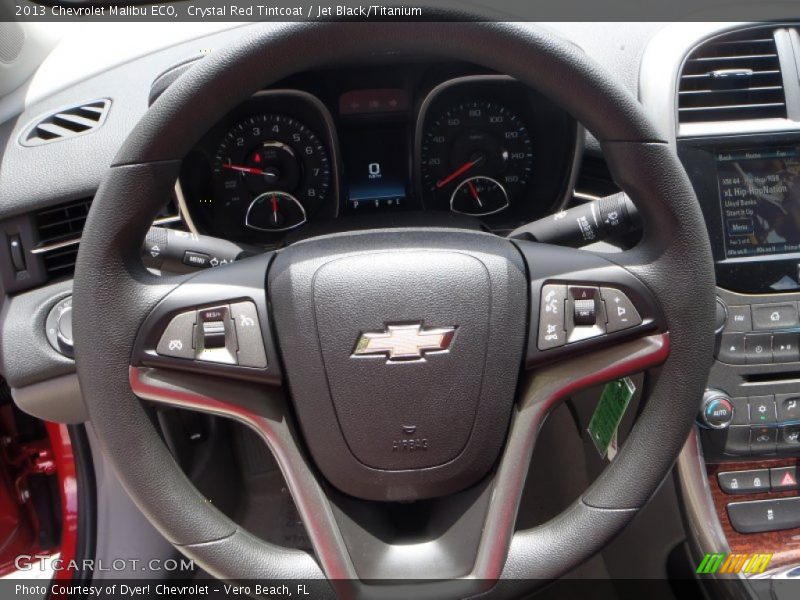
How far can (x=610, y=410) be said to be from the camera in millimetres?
1186

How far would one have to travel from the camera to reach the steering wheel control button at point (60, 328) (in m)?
1.29

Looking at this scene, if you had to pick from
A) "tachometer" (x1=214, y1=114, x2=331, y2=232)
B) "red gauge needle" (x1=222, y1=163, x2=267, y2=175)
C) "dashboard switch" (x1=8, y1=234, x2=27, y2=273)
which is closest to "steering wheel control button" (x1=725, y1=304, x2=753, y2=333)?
"tachometer" (x1=214, y1=114, x2=331, y2=232)

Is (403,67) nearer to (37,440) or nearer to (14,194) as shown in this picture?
(14,194)

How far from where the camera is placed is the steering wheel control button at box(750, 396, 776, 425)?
56.5 inches

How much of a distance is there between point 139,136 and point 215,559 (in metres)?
0.54

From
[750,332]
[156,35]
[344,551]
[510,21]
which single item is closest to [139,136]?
[510,21]

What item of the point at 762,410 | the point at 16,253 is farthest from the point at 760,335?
the point at 16,253

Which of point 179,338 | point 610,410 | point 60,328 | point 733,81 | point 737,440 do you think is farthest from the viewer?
point 733,81

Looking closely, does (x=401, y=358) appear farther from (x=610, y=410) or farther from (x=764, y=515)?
(x=764, y=515)

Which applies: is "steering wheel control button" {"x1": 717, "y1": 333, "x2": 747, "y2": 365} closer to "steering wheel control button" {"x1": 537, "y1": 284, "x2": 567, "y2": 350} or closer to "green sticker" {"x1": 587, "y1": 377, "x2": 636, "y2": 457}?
"green sticker" {"x1": 587, "y1": 377, "x2": 636, "y2": 457}

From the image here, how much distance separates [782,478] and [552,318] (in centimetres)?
74

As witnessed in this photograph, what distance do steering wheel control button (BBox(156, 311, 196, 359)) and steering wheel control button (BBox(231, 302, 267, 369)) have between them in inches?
2.3

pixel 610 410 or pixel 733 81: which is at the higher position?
pixel 733 81

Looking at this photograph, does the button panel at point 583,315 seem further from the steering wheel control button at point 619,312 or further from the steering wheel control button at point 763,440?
the steering wheel control button at point 763,440
